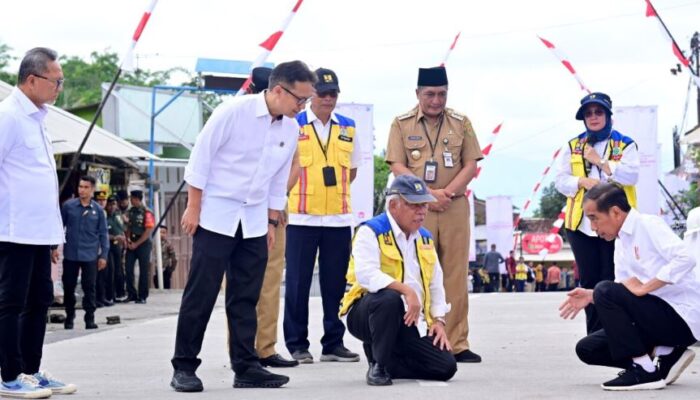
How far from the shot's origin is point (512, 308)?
1841 cm

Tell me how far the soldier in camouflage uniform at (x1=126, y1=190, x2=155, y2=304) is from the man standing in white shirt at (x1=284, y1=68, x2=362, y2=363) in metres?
12.2

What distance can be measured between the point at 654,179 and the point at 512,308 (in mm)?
10146

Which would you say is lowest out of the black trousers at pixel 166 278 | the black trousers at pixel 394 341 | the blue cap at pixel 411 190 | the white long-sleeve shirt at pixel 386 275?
the black trousers at pixel 166 278

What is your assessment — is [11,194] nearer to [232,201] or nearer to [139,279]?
[232,201]

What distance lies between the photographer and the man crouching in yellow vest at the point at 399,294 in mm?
8070

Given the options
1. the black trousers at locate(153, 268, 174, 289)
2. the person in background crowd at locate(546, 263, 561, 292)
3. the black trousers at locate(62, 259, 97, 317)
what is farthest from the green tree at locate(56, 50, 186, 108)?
the black trousers at locate(62, 259, 97, 317)

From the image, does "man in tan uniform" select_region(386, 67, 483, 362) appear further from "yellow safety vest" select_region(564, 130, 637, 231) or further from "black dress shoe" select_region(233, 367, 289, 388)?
"black dress shoe" select_region(233, 367, 289, 388)

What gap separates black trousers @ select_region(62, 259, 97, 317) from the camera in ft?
49.6

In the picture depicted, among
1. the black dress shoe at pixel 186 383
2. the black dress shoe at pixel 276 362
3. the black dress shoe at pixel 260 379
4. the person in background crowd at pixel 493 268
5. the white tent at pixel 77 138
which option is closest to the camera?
the black dress shoe at pixel 186 383

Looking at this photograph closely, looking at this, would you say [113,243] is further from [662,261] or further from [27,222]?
[662,261]

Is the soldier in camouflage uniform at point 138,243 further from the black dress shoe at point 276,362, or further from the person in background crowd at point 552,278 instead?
the person in background crowd at point 552,278

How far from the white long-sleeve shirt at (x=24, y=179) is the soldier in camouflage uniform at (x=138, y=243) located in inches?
566

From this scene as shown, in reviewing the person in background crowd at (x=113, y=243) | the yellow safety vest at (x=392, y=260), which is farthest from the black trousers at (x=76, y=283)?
the yellow safety vest at (x=392, y=260)

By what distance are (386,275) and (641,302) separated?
1464mm
